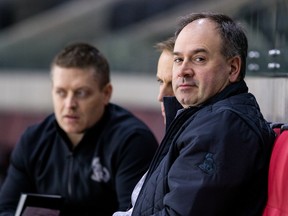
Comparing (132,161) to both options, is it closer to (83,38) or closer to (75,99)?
(75,99)

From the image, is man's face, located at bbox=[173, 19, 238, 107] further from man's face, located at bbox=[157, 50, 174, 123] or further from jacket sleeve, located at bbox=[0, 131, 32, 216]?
jacket sleeve, located at bbox=[0, 131, 32, 216]

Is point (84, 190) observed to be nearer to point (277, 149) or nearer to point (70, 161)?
point (70, 161)

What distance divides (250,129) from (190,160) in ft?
0.70

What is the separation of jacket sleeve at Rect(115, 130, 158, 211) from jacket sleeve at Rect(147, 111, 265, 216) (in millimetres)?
1081

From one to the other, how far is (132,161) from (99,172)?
20cm

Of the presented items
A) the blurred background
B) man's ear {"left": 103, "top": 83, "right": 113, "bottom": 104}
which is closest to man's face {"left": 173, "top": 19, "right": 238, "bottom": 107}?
man's ear {"left": 103, "top": 83, "right": 113, "bottom": 104}

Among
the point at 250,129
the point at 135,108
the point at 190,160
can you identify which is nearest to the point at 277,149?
the point at 250,129

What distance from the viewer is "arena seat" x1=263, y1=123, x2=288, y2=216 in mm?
2426

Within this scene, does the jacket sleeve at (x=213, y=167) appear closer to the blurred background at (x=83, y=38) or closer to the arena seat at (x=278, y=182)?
the arena seat at (x=278, y=182)

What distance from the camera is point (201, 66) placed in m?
2.64

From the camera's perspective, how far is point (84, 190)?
12.3ft

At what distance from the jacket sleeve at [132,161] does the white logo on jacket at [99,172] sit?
0.09m

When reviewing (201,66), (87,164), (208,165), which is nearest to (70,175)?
(87,164)

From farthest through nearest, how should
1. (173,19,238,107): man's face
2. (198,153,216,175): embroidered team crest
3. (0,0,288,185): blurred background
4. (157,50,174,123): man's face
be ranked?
1. (0,0,288,185): blurred background
2. (157,50,174,123): man's face
3. (173,19,238,107): man's face
4. (198,153,216,175): embroidered team crest
